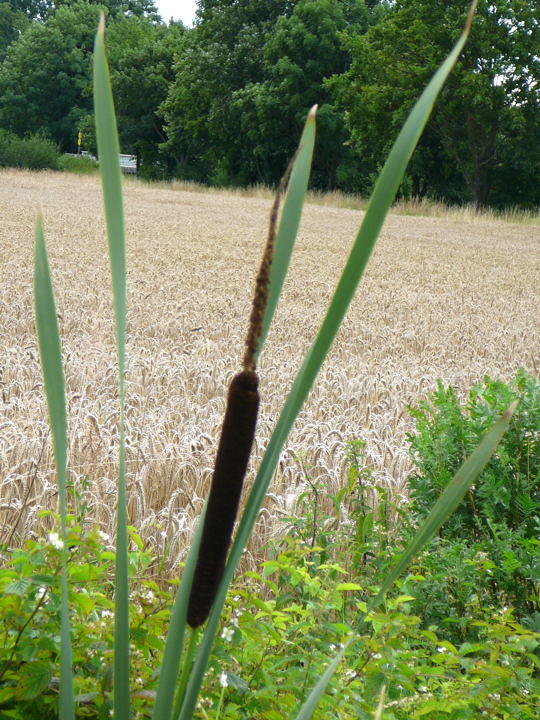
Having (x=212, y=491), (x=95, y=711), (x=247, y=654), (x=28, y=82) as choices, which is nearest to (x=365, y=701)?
(x=247, y=654)

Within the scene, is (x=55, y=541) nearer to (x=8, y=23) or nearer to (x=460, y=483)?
(x=460, y=483)

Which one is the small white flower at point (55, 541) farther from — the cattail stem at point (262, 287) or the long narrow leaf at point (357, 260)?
the cattail stem at point (262, 287)

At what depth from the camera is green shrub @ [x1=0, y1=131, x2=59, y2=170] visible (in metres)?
33.5

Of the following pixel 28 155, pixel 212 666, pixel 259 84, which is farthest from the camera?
pixel 259 84

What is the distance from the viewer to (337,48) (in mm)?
34125

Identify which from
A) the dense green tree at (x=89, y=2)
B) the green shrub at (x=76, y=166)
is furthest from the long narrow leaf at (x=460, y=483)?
the dense green tree at (x=89, y=2)

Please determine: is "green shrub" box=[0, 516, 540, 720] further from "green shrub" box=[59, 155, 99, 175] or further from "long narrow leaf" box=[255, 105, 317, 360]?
"green shrub" box=[59, 155, 99, 175]

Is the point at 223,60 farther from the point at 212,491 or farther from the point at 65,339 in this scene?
the point at 212,491

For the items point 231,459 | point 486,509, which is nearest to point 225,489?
point 231,459

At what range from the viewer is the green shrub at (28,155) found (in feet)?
110

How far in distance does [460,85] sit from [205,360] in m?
26.6

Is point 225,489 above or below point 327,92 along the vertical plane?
below

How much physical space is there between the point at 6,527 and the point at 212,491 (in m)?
1.68

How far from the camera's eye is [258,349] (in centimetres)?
60
